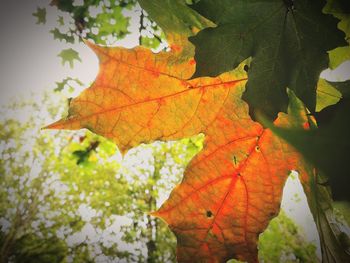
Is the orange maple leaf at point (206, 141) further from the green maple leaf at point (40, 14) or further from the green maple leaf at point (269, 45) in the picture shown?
the green maple leaf at point (40, 14)

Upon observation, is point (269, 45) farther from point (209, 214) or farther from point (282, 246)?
point (282, 246)

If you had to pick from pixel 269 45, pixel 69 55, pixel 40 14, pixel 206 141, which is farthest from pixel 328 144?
pixel 40 14

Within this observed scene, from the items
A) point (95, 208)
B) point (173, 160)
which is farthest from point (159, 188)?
→ point (95, 208)

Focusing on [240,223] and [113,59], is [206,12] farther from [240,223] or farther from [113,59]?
[240,223]

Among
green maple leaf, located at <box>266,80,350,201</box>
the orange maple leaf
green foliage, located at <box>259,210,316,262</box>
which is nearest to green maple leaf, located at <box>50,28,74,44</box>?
the orange maple leaf

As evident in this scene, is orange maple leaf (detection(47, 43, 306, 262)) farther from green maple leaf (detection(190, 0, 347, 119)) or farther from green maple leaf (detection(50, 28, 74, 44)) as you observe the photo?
green maple leaf (detection(50, 28, 74, 44))
